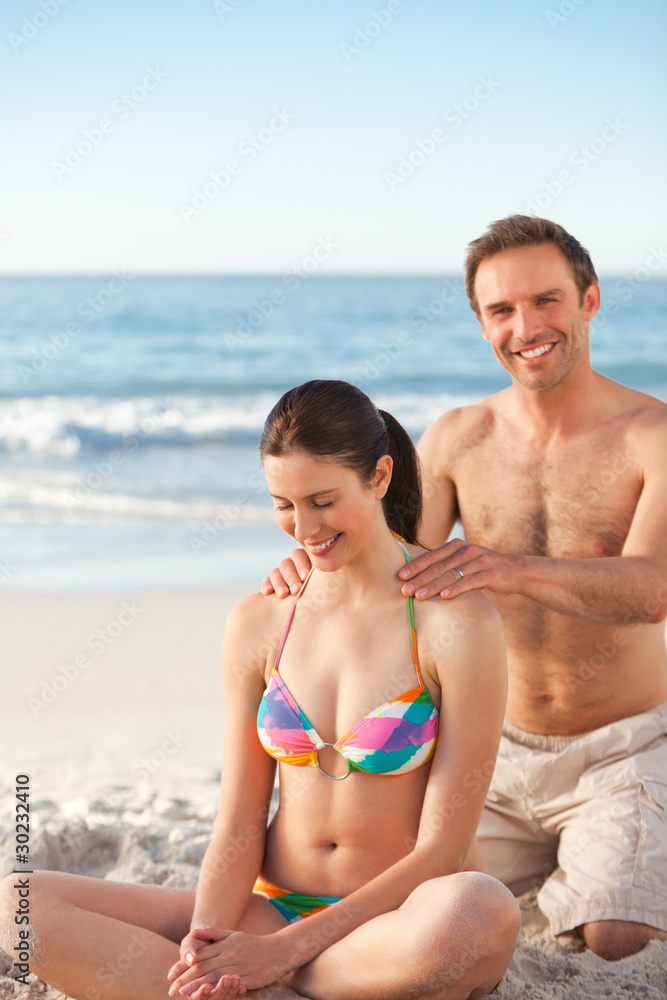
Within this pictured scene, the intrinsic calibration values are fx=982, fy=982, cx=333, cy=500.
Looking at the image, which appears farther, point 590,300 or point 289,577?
point 590,300

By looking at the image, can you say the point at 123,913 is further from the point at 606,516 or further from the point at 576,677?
the point at 606,516

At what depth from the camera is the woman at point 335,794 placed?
225 centimetres

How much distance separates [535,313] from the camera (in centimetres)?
331

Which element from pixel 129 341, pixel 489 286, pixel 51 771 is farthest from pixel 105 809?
pixel 129 341

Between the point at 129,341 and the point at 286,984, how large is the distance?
2206cm

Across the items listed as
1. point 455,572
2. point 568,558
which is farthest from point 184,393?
point 455,572

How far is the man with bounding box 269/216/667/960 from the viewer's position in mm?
3125

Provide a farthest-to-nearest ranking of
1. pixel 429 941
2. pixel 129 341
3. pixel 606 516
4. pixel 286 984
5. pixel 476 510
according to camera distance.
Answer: pixel 129 341 → pixel 476 510 → pixel 606 516 → pixel 286 984 → pixel 429 941

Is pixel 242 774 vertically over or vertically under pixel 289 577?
under

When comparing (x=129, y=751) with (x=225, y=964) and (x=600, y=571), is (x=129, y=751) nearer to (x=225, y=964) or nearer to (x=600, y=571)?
(x=225, y=964)

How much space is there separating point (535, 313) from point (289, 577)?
1.31 metres

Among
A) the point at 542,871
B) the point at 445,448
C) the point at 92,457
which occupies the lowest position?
the point at 542,871

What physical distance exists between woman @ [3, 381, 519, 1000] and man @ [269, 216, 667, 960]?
781 millimetres

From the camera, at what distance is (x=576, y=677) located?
3420 millimetres
